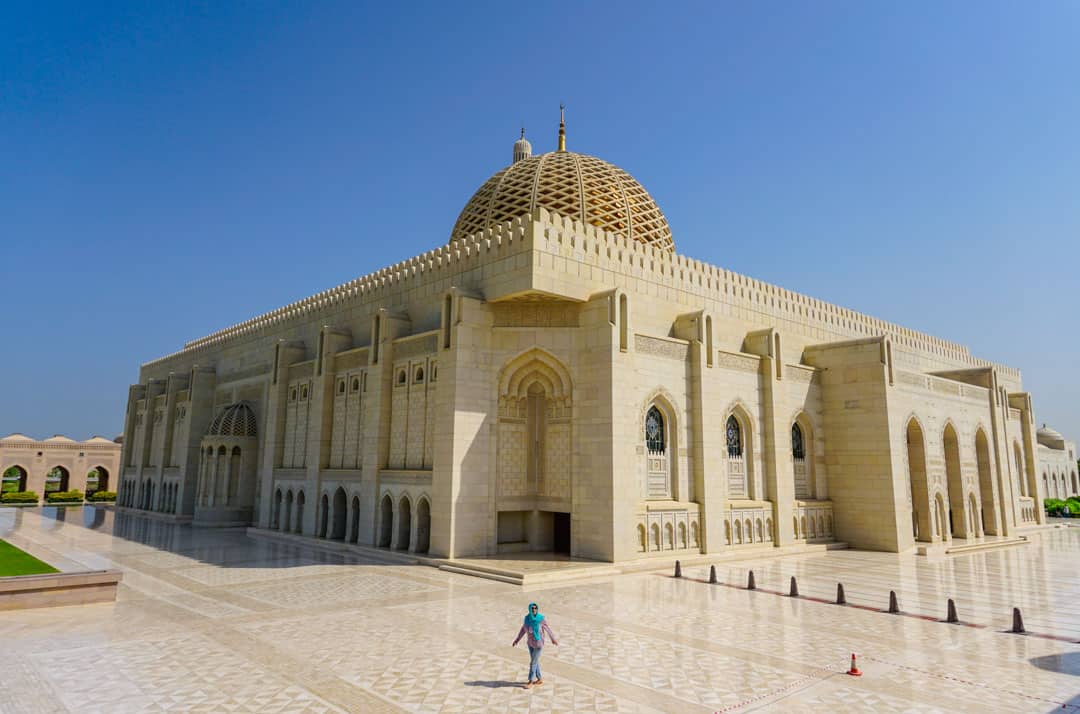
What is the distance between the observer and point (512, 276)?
15352mm

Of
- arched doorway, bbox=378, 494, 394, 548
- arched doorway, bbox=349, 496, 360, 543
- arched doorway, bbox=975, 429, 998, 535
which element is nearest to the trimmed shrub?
arched doorway, bbox=975, 429, 998, 535

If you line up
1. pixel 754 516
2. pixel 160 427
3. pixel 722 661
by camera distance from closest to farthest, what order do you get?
1. pixel 722 661
2. pixel 754 516
3. pixel 160 427

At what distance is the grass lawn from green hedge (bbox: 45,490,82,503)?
31.1 metres

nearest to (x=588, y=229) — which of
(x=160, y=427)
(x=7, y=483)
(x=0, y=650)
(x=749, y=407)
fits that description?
(x=749, y=407)

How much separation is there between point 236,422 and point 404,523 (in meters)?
11.5

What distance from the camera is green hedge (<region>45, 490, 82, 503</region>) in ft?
125

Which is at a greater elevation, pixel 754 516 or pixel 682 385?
pixel 682 385

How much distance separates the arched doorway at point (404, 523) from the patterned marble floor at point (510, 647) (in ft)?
7.23

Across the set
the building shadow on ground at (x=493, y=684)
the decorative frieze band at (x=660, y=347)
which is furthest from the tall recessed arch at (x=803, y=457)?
the building shadow on ground at (x=493, y=684)

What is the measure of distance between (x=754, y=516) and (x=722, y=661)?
1084 cm

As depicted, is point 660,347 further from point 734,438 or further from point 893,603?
point 893,603

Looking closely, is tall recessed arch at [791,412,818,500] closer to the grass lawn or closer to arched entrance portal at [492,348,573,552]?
arched entrance portal at [492,348,573,552]

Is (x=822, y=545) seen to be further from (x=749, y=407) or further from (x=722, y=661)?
(x=722, y=661)

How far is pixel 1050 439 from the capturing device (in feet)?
157
